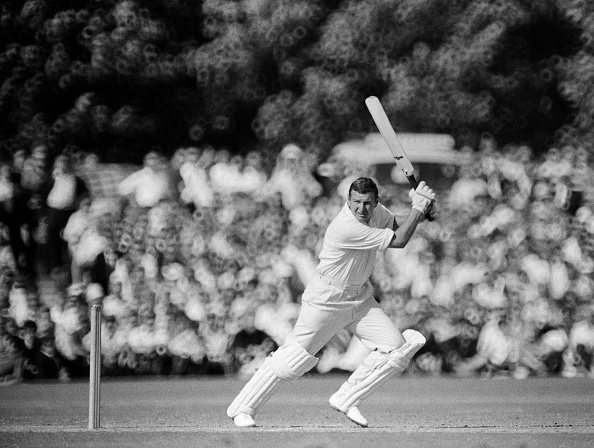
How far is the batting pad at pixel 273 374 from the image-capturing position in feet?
27.6

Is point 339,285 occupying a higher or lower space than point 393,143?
lower

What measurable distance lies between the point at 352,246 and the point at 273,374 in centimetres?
92

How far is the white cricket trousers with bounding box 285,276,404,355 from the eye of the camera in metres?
8.48

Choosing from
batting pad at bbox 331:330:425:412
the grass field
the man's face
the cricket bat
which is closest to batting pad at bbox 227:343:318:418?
the grass field

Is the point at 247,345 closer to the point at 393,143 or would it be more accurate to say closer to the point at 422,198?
the point at 393,143

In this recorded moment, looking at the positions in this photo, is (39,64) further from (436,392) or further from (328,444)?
(328,444)

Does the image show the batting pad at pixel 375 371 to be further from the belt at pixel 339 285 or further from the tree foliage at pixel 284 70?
the tree foliage at pixel 284 70

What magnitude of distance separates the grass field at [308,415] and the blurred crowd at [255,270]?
11.5 inches

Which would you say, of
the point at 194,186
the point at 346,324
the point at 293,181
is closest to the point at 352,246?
the point at 346,324

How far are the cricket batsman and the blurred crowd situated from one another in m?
3.33

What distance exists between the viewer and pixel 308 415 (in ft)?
32.1

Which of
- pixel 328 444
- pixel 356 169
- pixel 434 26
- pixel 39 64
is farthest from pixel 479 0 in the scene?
pixel 328 444

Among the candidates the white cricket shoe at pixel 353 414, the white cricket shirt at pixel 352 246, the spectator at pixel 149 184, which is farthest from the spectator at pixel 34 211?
the white cricket shoe at pixel 353 414

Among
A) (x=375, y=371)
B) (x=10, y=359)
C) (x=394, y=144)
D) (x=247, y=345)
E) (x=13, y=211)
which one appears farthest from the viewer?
(x=13, y=211)
